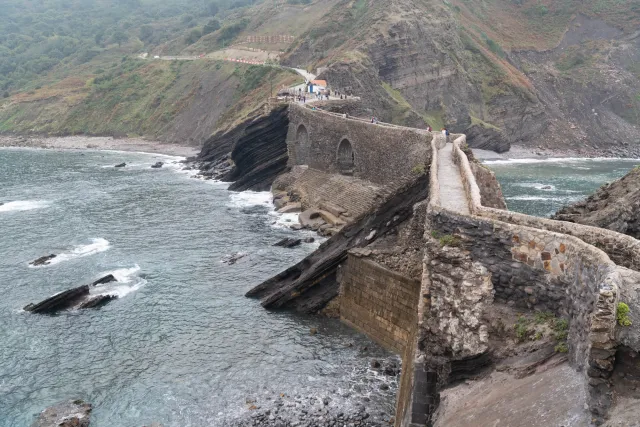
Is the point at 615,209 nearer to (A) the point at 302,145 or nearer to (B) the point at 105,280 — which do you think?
(B) the point at 105,280

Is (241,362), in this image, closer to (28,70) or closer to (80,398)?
(80,398)

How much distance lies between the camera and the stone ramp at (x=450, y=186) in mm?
18353

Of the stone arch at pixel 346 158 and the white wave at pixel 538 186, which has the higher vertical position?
the stone arch at pixel 346 158

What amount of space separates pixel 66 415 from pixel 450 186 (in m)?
16.9

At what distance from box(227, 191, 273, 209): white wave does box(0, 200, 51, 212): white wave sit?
61.5 ft

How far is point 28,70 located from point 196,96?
90.1 meters

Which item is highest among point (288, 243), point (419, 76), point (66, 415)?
point (419, 76)

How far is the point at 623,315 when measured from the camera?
868 centimetres

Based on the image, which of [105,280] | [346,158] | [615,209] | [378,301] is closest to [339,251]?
[378,301]

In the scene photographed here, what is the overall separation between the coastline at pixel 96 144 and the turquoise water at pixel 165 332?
54.7 m

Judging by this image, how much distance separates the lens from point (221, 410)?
71.8ft

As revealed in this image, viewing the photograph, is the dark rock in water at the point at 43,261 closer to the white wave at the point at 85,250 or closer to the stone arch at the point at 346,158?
the white wave at the point at 85,250

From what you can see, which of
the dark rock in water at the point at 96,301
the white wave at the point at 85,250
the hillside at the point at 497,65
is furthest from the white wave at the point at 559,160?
the dark rock in water at the point at 96,301

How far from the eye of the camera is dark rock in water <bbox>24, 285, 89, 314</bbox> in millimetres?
31430
